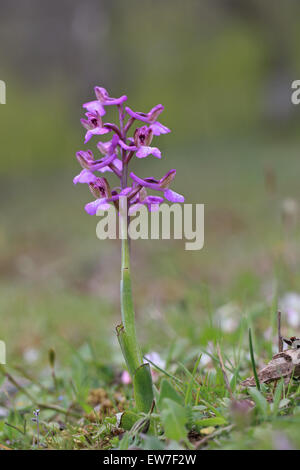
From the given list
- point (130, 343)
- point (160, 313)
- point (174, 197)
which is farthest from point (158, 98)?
point (130, 343)

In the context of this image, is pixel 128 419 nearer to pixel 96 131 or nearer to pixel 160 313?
pixel 96 131

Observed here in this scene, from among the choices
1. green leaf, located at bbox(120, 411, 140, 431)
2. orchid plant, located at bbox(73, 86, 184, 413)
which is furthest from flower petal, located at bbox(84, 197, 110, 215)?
green leaf, located at bbox(120, 411, 140, 431)

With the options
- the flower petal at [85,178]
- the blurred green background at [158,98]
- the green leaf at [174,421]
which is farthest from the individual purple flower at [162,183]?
the blurred green background at [158,98]

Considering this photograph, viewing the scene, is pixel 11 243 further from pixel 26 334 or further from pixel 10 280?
pixel 26 334

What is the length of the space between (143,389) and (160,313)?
5.04ft

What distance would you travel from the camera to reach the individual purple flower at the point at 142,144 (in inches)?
48.8

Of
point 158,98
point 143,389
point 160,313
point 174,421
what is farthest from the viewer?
point 158,98


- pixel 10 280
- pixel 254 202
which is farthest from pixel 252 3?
pixel 10 280

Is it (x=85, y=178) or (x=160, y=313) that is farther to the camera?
(x=160, y=313)

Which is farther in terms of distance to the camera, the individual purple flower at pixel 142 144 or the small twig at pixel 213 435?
the individual purple flower at pixel 142 144

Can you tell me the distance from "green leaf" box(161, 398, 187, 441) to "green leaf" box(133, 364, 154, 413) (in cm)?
11

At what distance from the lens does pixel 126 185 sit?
4.22 ft

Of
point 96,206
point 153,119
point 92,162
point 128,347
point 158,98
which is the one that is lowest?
point 128,347

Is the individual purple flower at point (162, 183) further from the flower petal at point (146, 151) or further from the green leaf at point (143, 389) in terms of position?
the green leaf at point (143, 389)
